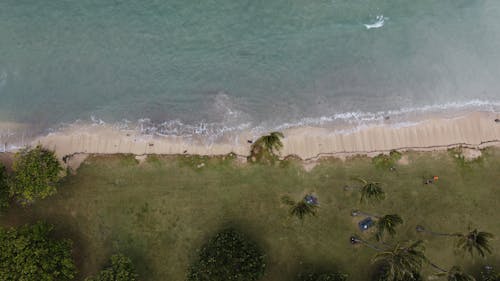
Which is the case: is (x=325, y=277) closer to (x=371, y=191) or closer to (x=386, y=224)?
(x=386, y=224)

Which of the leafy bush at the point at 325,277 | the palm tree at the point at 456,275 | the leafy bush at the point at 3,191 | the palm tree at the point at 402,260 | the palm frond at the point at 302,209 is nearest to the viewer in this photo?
the palm tree at the point at 402,260

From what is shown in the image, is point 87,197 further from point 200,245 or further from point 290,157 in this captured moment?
point 290,157

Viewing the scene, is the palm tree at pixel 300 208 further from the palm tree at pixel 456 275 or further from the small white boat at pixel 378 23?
the small white boat at pixel 378 23

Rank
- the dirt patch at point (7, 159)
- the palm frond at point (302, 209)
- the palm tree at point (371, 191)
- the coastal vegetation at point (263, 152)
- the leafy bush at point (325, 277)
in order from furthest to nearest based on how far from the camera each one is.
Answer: the dirt patch at point (7, 159) < the coastal vegetation at point (263, 152) < the palm frond at point (302, 209) < the palm tree at point (371, 191) < the leafy bush at point (325, 277)

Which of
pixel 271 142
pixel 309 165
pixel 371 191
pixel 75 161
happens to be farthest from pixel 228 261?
pixel 75 161

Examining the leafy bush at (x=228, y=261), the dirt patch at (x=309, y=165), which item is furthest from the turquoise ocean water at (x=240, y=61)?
the leafy bush at (x=228, y=261)

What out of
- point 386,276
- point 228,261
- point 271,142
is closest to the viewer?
point 228,261
